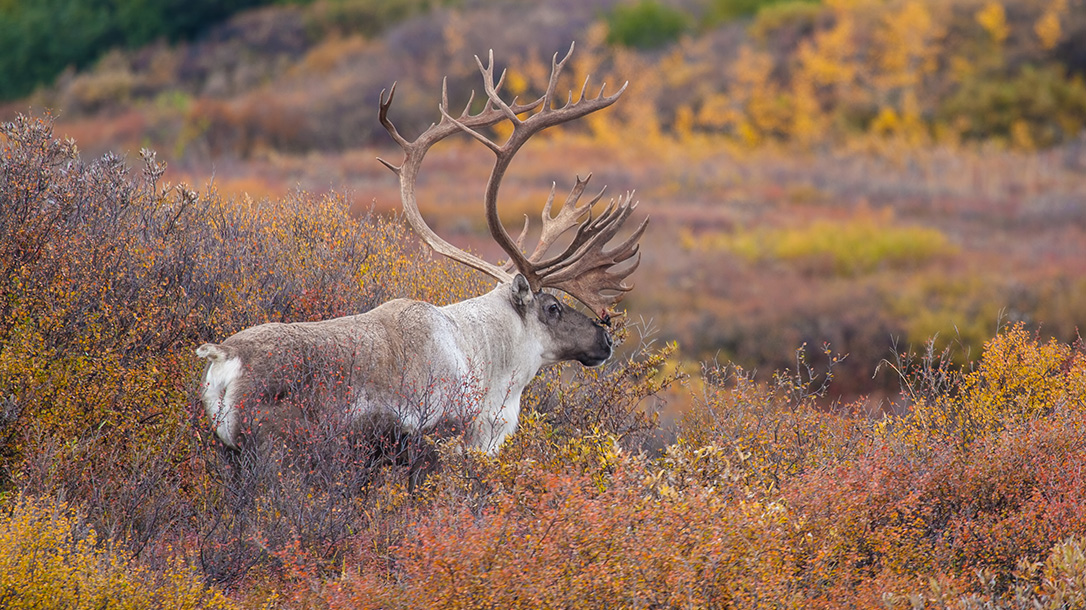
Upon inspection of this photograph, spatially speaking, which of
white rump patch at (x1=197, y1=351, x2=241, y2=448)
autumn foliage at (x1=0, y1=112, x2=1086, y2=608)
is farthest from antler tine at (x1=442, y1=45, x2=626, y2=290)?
white rump patch at (x1=197, y1=351, x2=241, y2=448)

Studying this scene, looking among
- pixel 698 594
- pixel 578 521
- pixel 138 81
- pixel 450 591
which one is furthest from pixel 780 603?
pixel 138 81

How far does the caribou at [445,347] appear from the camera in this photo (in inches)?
227

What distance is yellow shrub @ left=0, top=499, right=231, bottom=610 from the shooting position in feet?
14.8

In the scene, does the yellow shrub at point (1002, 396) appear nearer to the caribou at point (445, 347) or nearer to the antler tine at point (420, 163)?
A: the caribou at point (445, 347)

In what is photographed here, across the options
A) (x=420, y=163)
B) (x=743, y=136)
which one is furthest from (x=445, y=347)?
(x=743, y=136)

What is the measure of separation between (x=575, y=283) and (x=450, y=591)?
3.22m

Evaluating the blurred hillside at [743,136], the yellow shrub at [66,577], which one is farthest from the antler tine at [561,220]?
the blurred hillside at [743,136]

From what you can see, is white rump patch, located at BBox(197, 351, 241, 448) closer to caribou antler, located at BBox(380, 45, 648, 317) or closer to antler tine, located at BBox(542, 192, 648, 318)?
caribou antler, located at BBox(380, 45, 648, 317)

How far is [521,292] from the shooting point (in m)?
7.13

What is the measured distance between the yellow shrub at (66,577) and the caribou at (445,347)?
40.4 inches

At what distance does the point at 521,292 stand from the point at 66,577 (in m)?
3.34

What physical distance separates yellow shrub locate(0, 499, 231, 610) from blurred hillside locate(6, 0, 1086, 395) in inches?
677

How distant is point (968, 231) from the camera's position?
3100cm

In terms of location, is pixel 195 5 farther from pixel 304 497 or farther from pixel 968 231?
pixel 304 497
